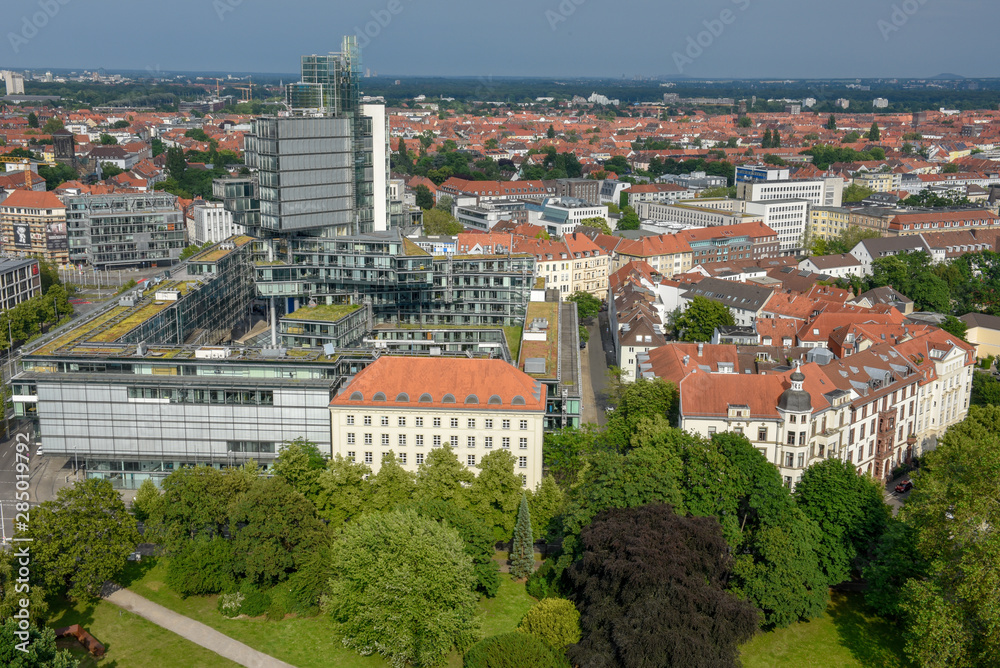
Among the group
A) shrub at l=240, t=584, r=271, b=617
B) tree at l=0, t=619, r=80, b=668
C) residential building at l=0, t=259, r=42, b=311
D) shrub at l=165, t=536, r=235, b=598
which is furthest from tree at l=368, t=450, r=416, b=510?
residential building at l=0, t=259, r=42, b=311

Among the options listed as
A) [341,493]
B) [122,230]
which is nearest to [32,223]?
[122,230]

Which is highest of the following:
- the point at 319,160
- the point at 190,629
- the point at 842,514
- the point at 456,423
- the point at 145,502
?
the point at 319,160

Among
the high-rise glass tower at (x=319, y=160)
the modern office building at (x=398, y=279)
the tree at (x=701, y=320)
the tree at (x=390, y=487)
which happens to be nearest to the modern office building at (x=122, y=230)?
the high-rise glass tower at (x=319, y=160)

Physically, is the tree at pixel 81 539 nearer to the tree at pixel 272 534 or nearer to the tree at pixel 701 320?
the tree at pixel 272 534

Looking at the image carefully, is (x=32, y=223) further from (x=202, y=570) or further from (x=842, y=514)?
(x=842, y=514)

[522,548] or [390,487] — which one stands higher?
[390,487]

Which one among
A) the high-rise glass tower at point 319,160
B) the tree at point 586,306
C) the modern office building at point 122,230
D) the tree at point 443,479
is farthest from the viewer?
the modern office building at point 122,230

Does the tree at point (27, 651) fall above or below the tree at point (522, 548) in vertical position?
above

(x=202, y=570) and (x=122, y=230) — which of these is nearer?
(x=202, y=570)
